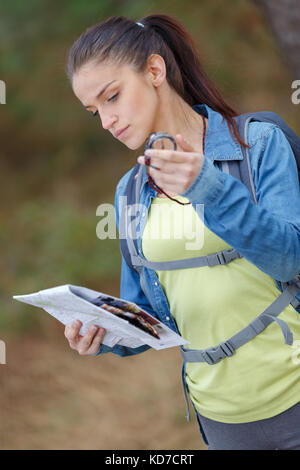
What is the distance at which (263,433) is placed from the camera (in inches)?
56.9

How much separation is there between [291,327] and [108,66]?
29.8 inches

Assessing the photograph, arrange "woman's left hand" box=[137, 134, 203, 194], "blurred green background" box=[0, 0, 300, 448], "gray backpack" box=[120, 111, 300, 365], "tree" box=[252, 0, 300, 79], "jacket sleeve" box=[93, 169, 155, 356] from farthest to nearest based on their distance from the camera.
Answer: "blurred green background" box=[0, 0, 300, 448]
"tree" box=[252, 0, 300, 79]
"jacket sleeve" box=[93, 169, 155, 356]
"gray backpack" box=[120, 111, 300, 365]
"woman's left hand" box=[137, 134, 203, 194]

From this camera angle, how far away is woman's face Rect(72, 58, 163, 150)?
1472 millimetres

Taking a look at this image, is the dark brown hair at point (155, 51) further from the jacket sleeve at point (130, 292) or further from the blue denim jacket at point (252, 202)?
the jacket sleeve at point (130, 292)

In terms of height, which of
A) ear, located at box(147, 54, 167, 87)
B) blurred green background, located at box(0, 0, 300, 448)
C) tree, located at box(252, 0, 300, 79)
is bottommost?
blurred green background, located at box(0, 0, 300, 448)

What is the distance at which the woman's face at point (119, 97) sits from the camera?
4.83 ft

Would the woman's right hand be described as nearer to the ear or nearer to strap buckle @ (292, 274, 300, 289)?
strap buckle @ (292, 274, 300, 289)

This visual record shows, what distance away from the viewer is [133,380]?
395cm

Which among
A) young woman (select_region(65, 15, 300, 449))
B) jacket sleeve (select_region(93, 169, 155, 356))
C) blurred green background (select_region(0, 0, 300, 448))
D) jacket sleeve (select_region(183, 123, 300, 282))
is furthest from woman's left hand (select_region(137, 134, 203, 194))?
blurred green background (select_region(0, 0, 300, 448))

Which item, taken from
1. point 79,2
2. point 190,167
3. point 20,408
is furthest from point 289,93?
point 190,167

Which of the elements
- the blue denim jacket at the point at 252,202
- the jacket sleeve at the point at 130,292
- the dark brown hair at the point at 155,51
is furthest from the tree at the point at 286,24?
the jacket sleeve at the point at 130,292

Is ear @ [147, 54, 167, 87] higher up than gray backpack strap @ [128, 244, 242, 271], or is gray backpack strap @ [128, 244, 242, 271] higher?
ear @ [147, 54, 167, 87]

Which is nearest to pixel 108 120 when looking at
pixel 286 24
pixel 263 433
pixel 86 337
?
pixel 86 337
